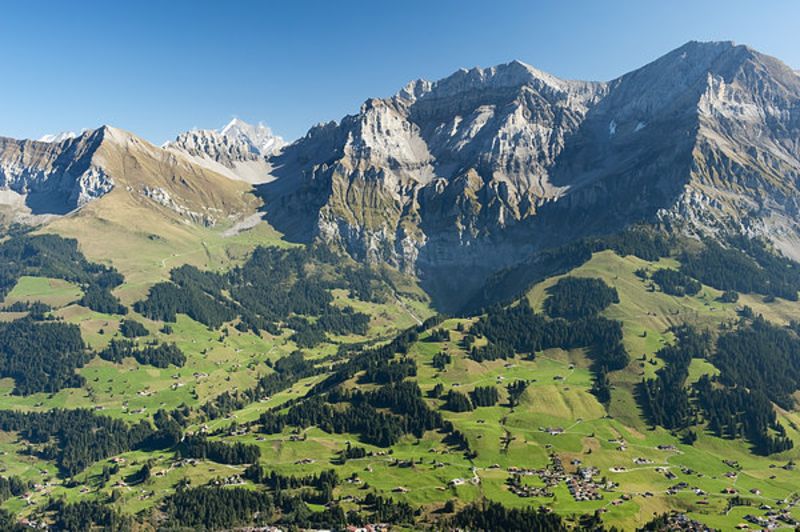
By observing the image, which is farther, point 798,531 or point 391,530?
point 391,530

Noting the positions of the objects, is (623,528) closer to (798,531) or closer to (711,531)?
(711,531)

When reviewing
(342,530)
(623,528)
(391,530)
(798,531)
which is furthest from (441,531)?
(798,531)

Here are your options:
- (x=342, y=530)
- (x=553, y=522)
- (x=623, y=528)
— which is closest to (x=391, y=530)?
(x=342, y=530)

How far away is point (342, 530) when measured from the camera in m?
199

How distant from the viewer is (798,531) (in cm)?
16800

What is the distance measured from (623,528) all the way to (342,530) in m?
82.9

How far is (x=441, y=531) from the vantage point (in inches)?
7864

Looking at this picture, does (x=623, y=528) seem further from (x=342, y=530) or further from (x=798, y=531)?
(x=342, y=530)

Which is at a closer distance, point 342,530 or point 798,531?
point 798,531

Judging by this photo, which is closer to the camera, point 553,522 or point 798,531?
point 798,531

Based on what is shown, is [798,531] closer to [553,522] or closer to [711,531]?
[711,531]

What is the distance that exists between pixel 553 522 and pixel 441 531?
1299 inches

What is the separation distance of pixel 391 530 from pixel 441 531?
1476cm

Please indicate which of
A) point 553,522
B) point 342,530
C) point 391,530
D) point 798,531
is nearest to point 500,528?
point 553,522
